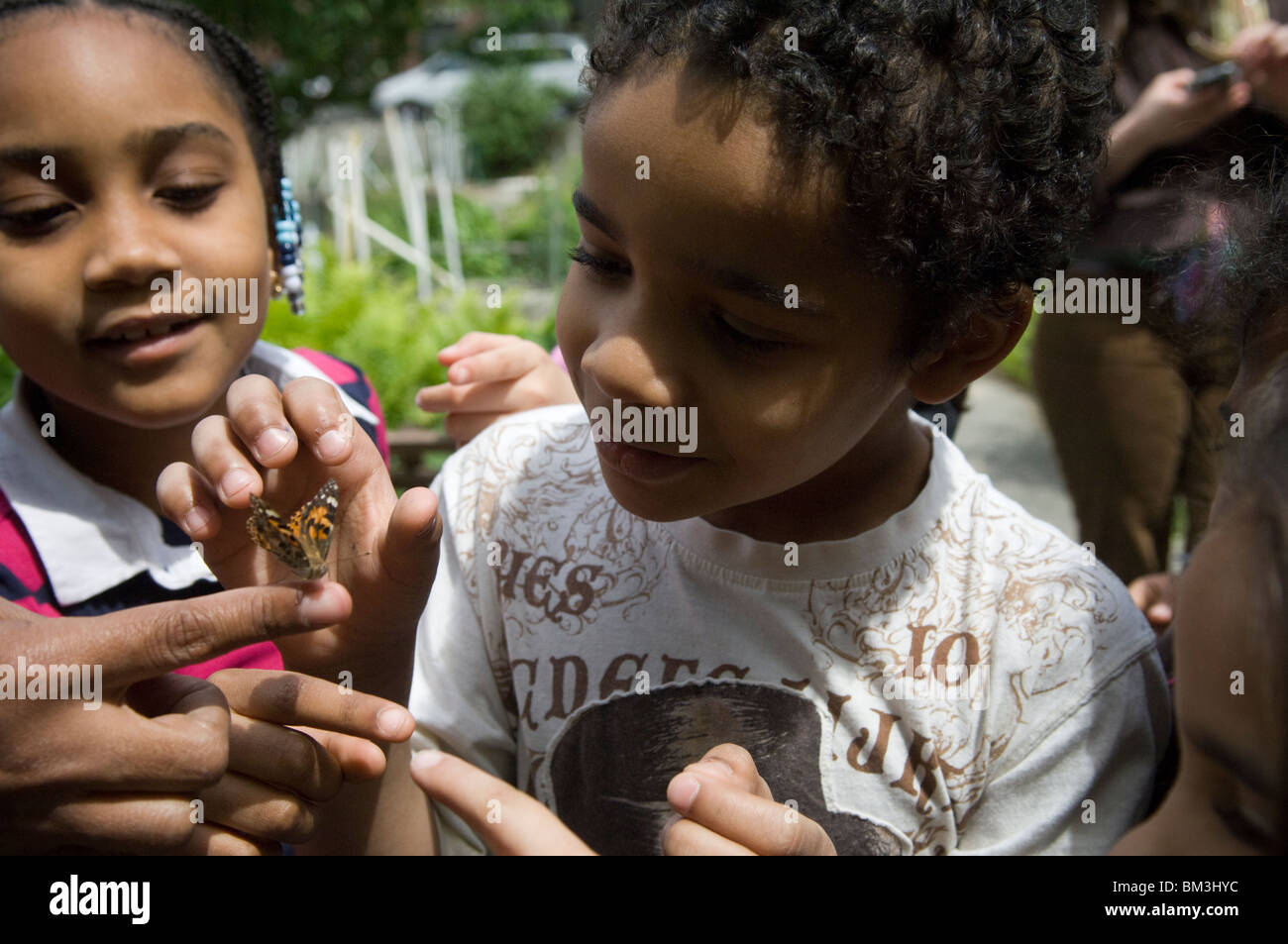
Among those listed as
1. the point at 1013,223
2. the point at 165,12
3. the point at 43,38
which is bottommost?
the point at 1013,223

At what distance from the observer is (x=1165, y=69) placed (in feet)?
8.77

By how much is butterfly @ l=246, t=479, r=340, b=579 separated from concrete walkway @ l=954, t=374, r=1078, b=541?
395 cm

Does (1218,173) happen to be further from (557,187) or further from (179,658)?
(557,187)

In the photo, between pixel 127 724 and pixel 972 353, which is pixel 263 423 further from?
pixel 972 353

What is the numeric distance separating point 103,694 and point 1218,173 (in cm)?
156

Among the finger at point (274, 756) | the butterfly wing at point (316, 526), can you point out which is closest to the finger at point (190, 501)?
the butterfly wing at point (316, 526)

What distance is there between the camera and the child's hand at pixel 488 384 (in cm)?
191

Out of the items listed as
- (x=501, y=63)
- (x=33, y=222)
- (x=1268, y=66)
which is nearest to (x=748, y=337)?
(x=33, y=222)

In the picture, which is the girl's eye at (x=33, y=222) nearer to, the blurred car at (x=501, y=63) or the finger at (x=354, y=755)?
the finger at (x=354, y=755)

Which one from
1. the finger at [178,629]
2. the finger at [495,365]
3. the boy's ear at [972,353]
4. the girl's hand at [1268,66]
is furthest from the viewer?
the girl's hand at [1268,66]

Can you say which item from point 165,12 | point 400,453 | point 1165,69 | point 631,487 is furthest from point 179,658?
point 1165,69

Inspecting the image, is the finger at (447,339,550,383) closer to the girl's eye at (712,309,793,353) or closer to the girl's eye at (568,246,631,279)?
the girl's eye at (568,246,631,279)

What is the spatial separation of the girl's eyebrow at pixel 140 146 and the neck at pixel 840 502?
3.39ft

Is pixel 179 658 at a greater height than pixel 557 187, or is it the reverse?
pixel 557 187
